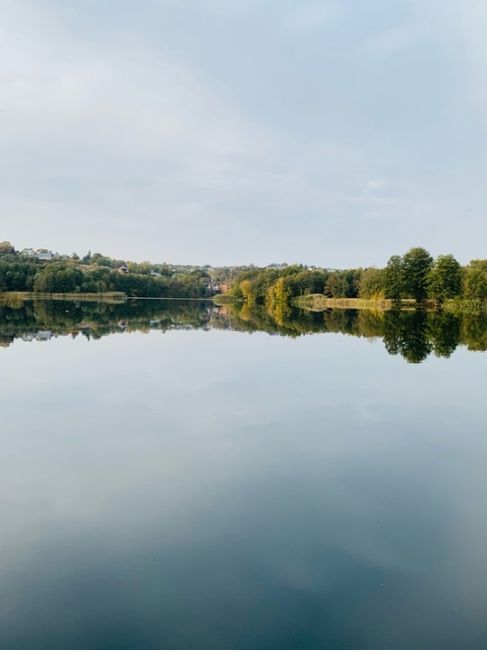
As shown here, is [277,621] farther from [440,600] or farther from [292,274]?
[292,274]

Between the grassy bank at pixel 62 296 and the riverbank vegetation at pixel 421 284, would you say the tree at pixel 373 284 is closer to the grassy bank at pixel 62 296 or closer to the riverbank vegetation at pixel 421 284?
the riverbank vegetation at pixel 421 284

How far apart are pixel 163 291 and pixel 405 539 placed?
164870 mm

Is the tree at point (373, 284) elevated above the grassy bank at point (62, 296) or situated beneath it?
elevated above

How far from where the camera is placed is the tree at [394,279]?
8309cm

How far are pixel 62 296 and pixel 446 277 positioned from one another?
82.7 m

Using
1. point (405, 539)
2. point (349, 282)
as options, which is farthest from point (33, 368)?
point (349, 282)

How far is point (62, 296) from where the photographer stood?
11838 cm

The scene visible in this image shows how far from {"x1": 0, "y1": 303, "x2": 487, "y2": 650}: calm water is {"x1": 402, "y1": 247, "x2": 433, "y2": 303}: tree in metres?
70.1

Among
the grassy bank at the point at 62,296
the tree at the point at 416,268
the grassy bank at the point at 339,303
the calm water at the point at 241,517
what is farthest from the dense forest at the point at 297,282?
the calm water at the point at 241,517

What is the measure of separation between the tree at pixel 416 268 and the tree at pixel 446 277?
3.54m

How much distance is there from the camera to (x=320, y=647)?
4.62 m

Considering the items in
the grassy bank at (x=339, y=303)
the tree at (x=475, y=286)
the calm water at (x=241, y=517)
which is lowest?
the calm water at (x=241, y=517)

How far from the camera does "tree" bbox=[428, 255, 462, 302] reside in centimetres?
7762

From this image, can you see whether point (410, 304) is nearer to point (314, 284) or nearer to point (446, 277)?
point (446, 277)
